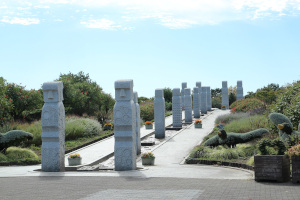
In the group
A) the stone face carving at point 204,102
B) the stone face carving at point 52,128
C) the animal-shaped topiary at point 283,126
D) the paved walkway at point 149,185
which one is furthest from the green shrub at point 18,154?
the stone face carving at point 204,102

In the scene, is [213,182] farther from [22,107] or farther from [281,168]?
[22,107]

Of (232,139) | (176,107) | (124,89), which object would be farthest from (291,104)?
(176,107)

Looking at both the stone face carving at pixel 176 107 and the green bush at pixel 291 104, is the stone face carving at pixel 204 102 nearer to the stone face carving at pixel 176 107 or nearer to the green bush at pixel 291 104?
the stone face carving at pixel 176 107

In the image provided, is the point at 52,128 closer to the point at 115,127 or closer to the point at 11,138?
the point at 115,127

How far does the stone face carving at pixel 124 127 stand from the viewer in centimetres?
1415

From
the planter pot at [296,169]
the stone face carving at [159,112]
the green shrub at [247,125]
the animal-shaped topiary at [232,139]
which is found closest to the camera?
the planter pot at [296,169]

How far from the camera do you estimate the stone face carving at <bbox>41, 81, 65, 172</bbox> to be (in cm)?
1445

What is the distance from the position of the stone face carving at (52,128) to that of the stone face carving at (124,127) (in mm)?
1943

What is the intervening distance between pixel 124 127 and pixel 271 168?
16.6 feet

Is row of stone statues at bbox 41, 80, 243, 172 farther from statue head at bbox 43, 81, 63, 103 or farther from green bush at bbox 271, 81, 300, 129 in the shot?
green bush at bbox 271, 81, 300, 129

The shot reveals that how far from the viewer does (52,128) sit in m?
14.5

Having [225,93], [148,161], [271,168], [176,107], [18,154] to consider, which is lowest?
[148,161]

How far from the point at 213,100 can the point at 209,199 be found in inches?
1665

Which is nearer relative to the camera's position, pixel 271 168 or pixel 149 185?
pixel 149 185
